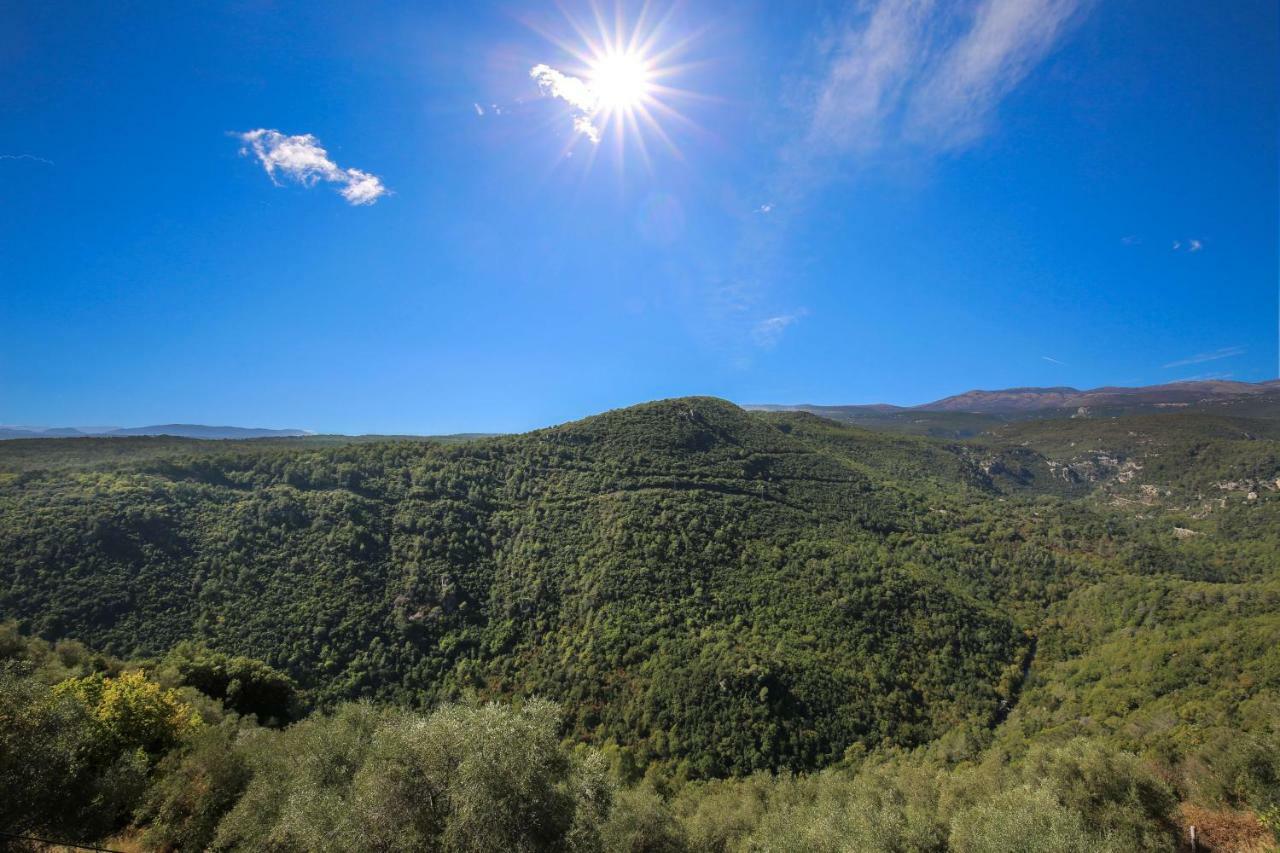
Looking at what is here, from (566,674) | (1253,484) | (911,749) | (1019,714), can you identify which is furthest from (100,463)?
(1253,484)

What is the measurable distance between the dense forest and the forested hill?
60 cm

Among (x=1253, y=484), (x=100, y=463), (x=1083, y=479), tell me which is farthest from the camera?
(x=1083, y=479)

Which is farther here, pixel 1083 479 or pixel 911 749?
pixel 1083 479

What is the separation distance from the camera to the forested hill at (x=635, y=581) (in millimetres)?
58562

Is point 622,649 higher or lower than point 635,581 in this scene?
lower

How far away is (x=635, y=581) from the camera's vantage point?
81500mm

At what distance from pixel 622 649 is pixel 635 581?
1399 cm

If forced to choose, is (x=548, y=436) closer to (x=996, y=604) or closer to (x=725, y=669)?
(x=725, y=669)

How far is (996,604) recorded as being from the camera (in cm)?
8969

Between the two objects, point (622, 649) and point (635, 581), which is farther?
point (635, 581)

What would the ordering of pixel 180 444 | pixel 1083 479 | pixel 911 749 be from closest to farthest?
pixel 911 749, pixel 180 444, pixel 1083 479

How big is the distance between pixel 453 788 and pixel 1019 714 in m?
81.7

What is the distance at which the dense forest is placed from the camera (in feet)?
71.8

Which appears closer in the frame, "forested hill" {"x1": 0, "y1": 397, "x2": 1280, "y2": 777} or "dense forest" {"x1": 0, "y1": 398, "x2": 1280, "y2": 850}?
"dense forest" {"x1": 0, "y1": 398, "x2": 1280, "y2": 850}
